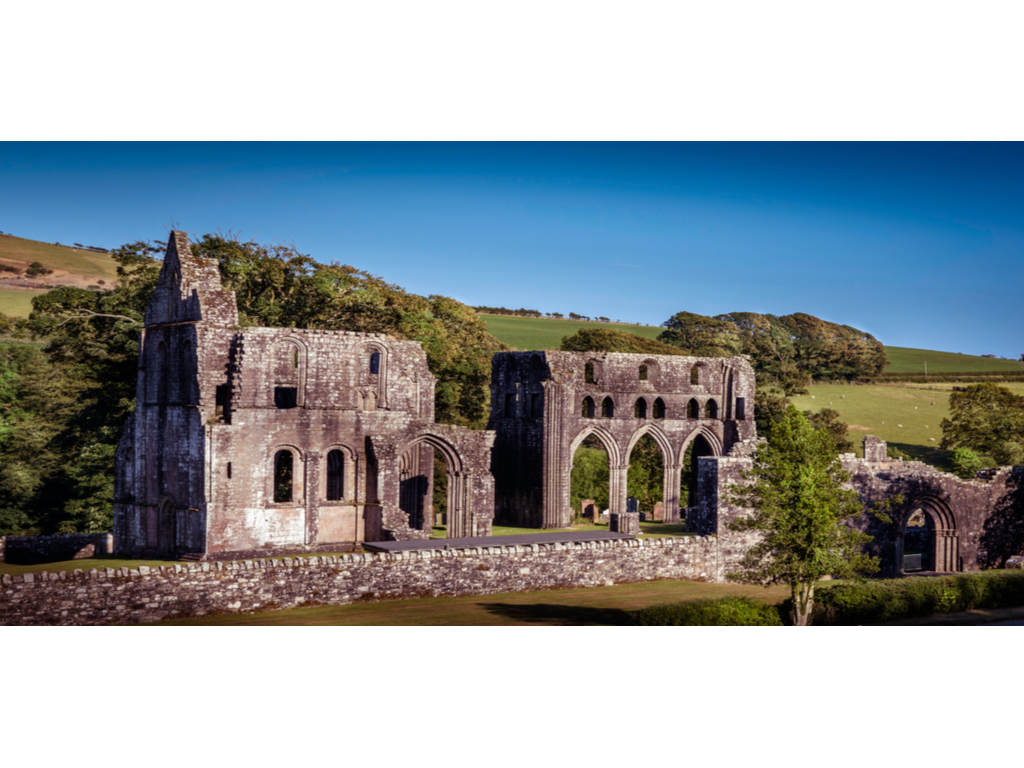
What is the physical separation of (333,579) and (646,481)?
102 feet

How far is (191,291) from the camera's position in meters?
33.5

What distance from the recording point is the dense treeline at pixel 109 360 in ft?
137

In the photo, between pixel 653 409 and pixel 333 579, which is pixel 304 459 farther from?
pixel 653 409

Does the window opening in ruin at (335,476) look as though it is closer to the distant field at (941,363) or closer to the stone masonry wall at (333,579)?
the stone masonry wall at (333,579)

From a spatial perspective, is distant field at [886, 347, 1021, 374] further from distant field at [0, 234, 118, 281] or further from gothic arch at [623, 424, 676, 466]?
distant field at [0, 234, 118, 281]

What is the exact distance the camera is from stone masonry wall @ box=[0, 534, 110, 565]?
33.2m

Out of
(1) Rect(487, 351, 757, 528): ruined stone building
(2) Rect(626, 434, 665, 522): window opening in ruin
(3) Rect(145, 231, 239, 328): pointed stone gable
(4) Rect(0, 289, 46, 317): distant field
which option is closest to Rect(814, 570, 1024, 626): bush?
(1) Rect(487, 351, 757, 528): ruined stone building

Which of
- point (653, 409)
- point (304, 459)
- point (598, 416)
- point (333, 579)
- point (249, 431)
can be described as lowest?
point (333, 579)

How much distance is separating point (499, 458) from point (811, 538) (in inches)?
953

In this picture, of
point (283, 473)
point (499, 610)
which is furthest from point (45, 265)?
point (499, 610)

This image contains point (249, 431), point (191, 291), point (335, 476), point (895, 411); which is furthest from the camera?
point (895, 411)

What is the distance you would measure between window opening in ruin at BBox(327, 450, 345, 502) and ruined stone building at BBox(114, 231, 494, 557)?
53mm

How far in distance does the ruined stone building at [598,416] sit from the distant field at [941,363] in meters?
41.9
